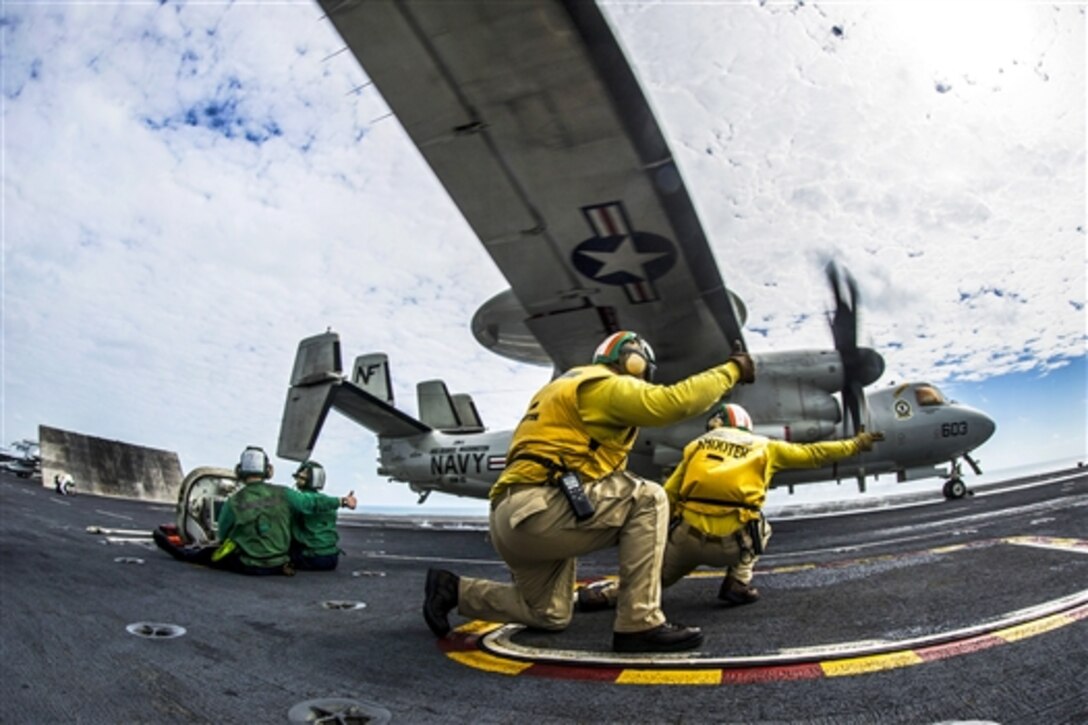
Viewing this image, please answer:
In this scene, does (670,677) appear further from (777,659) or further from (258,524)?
(258,524)

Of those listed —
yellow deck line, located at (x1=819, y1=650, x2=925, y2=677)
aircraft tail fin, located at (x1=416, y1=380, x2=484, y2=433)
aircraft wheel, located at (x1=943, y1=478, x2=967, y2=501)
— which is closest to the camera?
yellow deck line, located at (x1=819, y1=650, x2=925, y2=677)

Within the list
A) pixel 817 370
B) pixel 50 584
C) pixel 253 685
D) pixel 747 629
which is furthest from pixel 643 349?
pixel 817 370

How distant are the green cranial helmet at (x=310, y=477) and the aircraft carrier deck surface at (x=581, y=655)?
2.81 metres

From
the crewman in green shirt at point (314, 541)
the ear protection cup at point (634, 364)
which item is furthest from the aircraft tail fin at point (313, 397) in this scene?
the ear protection cup at point (634, 364)

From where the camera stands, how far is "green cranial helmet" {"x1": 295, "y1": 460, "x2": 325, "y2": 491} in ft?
27.5

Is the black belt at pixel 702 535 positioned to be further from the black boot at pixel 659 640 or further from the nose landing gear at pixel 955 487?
the nose landing gear at pixel 955 487

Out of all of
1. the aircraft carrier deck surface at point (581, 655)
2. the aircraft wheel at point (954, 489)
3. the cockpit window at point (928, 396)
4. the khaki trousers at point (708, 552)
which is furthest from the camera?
the aircraft wheel at point (954, 489)

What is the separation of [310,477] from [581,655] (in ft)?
21.0

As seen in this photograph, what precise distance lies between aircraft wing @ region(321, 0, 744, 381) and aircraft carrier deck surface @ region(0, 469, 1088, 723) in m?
4.37

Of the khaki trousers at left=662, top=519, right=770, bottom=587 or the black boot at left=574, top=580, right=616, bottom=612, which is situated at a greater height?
the khaki trousers at left=662, top=519, right=770, bottom=587

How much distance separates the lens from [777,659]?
264 centimetres

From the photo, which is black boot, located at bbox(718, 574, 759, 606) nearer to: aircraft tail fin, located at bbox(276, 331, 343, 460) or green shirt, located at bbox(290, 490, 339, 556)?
green shirt, located at bbox(290, 490, 339, 556)

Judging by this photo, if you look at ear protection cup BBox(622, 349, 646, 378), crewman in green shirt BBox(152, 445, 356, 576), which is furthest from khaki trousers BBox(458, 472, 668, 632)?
crewman in green shirt BBox(152, 445, 356, 576)

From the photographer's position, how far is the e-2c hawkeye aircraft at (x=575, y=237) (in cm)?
548
